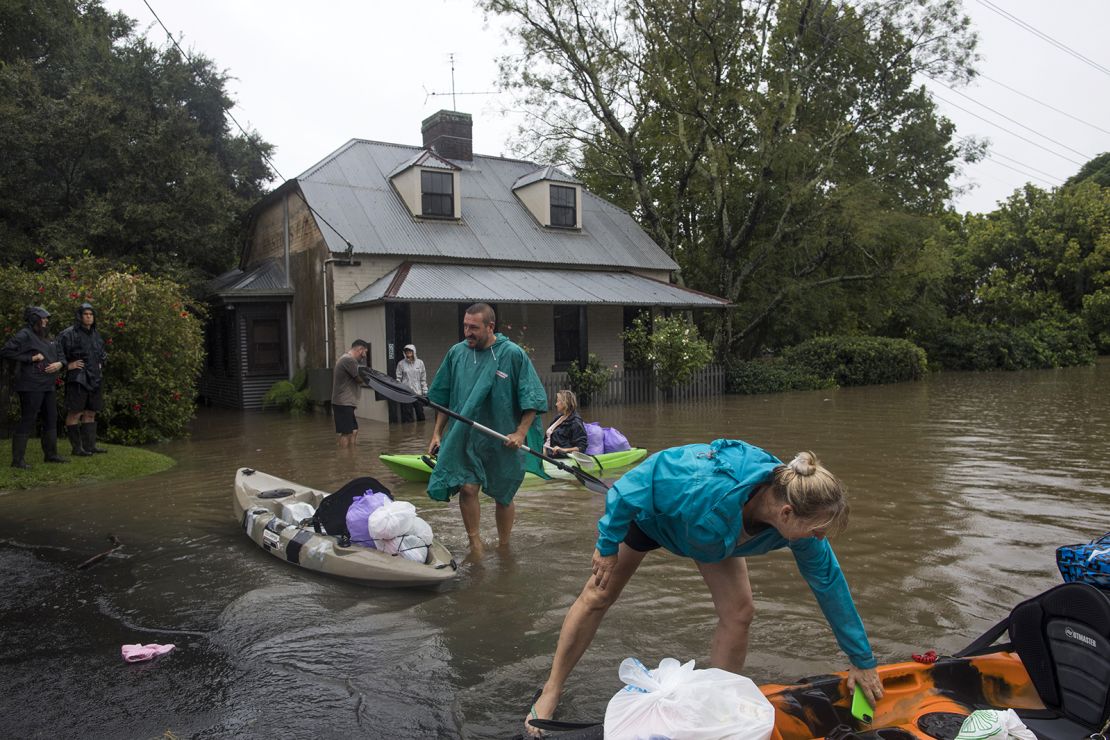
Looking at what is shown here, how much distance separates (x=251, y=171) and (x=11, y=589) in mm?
23060

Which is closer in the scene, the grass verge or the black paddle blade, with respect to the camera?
the black paddle blade

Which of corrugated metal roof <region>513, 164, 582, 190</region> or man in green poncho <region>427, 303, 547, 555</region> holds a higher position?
corrugated metal roof <region>513, 164, 582, 190</region>

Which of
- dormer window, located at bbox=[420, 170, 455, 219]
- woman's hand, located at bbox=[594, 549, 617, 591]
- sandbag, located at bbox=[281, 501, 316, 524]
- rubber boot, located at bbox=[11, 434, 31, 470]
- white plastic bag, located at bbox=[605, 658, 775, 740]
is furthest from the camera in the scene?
dormer window, located at bbox=[420, 170, 455, 219]

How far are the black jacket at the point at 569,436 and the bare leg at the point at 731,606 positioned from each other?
638 cm

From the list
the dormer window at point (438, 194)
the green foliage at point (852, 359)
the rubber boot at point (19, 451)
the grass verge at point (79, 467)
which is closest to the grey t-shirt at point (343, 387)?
the grass verge at point (79, 467)

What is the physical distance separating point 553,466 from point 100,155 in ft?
53.3

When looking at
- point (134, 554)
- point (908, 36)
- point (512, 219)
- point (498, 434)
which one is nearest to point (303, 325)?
point (512, 219)

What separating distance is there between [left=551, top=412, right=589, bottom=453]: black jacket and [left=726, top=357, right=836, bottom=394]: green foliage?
46.6 ft

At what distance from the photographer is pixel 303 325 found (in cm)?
1992

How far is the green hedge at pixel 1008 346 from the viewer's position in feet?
107

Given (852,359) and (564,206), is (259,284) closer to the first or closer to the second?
(564,206)

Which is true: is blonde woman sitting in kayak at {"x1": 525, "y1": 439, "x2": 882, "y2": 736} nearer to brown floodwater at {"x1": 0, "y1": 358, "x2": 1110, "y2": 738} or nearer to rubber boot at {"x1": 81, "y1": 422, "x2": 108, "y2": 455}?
brown floodwater at {"x1": 0, "y1": 358, "x2": 1110, "y2": 738}

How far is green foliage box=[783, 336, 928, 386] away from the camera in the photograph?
2503 cm

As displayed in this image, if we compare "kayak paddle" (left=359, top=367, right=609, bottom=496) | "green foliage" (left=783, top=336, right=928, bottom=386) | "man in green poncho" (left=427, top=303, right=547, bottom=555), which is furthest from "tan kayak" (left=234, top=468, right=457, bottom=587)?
"green foliage" (left=783, top=336, right=928, bottom=386)
